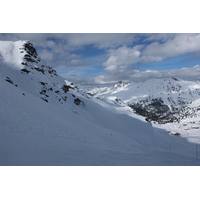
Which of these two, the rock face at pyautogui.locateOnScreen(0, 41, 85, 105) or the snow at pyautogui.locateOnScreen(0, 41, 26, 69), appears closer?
the rock face at pyautogui.locateOnScreen(0, 41, 85, 105)

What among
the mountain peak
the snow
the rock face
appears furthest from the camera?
the mountain peak

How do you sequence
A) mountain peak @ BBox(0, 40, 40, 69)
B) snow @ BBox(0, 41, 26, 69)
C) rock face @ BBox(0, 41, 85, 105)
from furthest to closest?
mountain peak @ BBox(0, 40, 40, 69)
snow @ BBox(0, 41, 26, 69)
rock face @ BBox(0, 41, 85, 105)

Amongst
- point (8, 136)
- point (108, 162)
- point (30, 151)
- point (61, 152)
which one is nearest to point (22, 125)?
point (8, 136)

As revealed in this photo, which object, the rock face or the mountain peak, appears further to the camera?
the mountain peak

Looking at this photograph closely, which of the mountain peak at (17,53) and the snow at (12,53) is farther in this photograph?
the mountain peak at (17,53)

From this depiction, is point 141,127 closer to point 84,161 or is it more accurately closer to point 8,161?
point 84,161

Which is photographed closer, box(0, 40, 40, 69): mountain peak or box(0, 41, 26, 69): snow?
box(0, 41, 26, 69): snow

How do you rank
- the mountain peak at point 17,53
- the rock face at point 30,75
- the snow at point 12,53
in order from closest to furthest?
the rock face at point 30,75 → the snow at point 12,53 → the mountain peak at point 17,53

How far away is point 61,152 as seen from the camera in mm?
8812

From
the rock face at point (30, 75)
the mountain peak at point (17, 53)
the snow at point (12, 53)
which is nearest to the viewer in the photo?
the rock face at point (30, 75)

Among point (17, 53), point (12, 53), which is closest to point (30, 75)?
point (17, 53)

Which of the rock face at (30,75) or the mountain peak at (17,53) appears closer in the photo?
the rock face at (30,75)

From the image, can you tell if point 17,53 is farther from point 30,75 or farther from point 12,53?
point 30,75

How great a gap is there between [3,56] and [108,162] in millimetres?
55557
